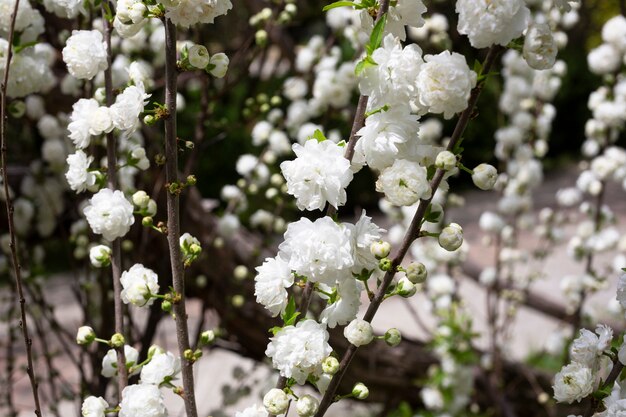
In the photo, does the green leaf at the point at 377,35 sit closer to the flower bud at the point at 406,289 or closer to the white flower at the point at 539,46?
the white flower at the point at 539,46

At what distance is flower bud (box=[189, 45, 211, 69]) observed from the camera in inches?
33.1

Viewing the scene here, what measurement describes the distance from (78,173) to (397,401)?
2091 mm

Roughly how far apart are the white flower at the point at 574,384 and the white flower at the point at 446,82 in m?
0.36

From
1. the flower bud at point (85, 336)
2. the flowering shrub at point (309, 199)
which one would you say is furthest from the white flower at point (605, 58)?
the flower bud at point (85, 336)

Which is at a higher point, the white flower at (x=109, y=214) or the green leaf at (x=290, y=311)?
the white flower at (x=109, y=214)

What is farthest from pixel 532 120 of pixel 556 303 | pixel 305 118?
pixel 556 303

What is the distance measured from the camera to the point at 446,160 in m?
0.77

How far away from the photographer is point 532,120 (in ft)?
8.36

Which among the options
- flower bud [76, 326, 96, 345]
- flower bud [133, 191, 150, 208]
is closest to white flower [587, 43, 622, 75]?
flower bud [133, 191, 150, 208]

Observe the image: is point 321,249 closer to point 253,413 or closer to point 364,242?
point 364,242

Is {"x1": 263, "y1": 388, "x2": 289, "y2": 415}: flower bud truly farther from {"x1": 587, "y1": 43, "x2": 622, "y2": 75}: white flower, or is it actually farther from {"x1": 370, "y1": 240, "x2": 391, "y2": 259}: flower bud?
{"x1": 587, "y1": 43, "x2": 622, "y2": 75}: white flower

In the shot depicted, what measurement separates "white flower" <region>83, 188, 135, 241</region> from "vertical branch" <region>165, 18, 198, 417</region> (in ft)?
0.36

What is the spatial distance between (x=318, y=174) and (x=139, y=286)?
29cm

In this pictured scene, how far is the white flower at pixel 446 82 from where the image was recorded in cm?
73
